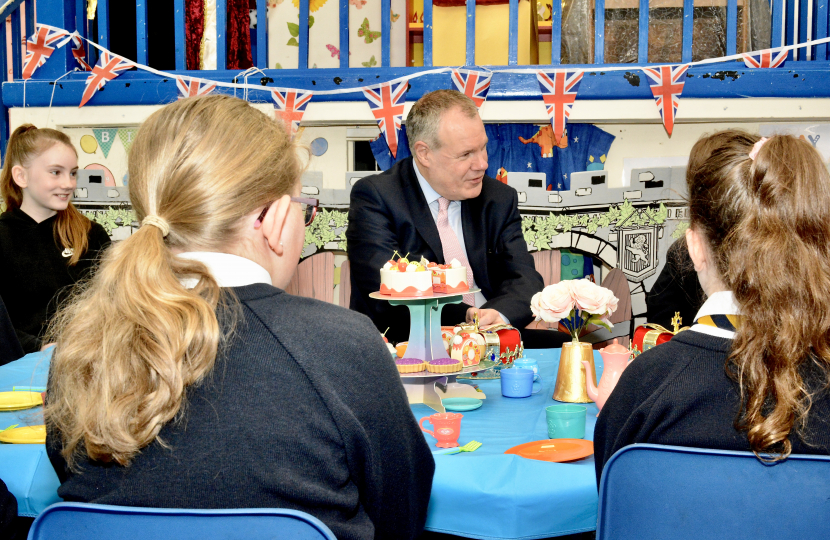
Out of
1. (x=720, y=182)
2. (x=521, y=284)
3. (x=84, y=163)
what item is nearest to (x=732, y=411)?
(x=720, y=182)

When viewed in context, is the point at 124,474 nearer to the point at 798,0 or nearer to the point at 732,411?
the point at 732,411

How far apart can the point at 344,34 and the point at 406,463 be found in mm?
3338

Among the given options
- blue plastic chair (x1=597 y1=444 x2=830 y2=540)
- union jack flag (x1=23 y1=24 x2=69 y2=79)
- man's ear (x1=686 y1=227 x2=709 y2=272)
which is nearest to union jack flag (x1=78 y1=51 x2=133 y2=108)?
union jack flag (x1=23 y1=24 x2=69 y2=79)

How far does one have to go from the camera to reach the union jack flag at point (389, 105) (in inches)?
152

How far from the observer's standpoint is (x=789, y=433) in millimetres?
1016

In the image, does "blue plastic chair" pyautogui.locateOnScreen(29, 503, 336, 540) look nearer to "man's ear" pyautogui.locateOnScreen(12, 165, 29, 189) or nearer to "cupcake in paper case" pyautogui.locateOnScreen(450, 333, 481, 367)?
"cupcake in paper case" pyautogui.locateOnScreen(450, 333, 481, 367)

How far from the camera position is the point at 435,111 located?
10.2 feet

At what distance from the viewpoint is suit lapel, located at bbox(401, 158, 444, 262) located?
3059 mm

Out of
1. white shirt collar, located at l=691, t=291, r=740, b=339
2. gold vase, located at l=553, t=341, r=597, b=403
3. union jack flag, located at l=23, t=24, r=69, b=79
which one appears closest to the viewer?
white shirt collar, located at l=691, t=291, r=740, b=339

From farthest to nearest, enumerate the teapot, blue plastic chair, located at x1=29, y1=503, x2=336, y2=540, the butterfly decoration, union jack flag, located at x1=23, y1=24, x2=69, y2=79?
1. the butterfly decoration
2. union jack flag, located at x1=23, y1=24, x2=69, y2=79
3. the teapot
4. blue plastic chair, located at x1=29, y1=503, x2=336, y2=540

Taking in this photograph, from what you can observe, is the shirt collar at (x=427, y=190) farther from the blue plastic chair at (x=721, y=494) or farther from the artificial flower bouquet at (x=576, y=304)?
the blue plastic chair at (x=721, y=494)

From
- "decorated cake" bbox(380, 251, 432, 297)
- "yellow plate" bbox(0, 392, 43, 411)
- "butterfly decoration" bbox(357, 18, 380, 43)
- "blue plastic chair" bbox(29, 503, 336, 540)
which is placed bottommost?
"yellow plate" bbox(0, 392, 43, 411)

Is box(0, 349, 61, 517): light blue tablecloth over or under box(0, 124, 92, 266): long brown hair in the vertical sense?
under

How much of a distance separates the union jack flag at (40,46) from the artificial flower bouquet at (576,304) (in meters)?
3.52
